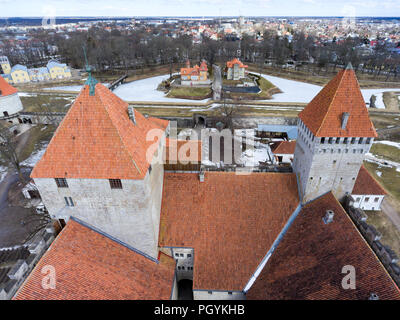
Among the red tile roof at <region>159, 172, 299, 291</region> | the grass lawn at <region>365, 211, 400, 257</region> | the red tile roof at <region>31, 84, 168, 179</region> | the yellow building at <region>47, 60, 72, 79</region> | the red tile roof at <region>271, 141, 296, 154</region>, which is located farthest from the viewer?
the yellow building at <region>47, 60, 72, 79</region>

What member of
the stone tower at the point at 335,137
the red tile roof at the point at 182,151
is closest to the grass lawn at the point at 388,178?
the stone tower at the point at 335,137

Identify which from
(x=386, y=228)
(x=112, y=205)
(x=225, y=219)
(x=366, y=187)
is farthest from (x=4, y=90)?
(x=386, y=228)

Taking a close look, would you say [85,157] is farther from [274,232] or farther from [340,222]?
[340,222]

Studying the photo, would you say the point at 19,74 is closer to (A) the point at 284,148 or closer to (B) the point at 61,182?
(B) the point at 61,182

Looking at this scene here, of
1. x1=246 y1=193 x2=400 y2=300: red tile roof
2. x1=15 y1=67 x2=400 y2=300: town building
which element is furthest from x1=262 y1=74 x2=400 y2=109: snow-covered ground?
x1=246 y1=193 x2=400 y2=300: red tile roof

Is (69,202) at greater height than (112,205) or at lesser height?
greater

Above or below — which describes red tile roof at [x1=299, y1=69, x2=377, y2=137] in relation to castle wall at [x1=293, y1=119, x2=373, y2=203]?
above

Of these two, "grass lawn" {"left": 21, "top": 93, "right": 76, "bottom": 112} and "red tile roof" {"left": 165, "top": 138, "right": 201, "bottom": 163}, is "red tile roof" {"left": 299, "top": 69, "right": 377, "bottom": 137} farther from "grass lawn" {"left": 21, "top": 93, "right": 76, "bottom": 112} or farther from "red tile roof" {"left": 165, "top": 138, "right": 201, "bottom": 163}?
"grass lawn" {"left": 21, "top": 93, "right": 76, "bottom": 112}
